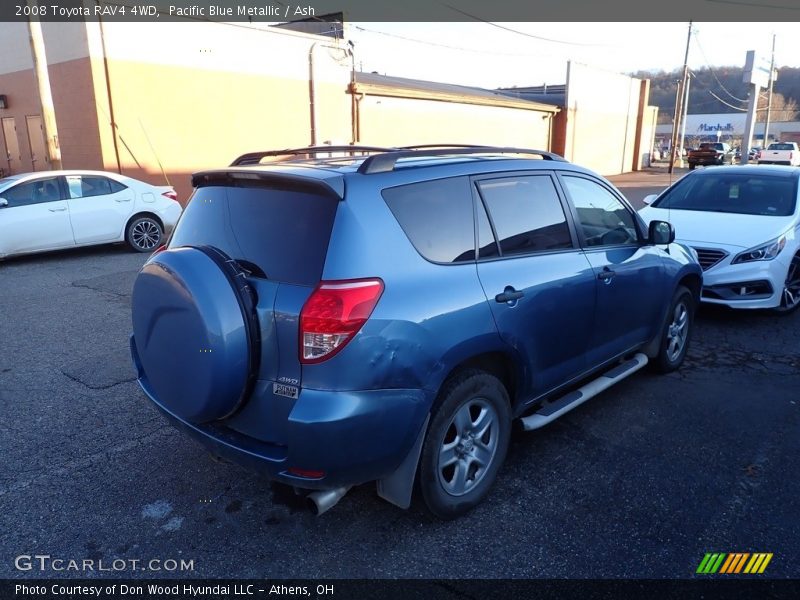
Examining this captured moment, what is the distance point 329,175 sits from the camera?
9.23 ft

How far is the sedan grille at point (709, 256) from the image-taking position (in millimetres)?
6445

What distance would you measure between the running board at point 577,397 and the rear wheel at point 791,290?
3.18 m

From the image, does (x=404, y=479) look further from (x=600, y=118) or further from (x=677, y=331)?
(x=600, y=118)

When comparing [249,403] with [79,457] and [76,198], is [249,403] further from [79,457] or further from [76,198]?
[76,198]

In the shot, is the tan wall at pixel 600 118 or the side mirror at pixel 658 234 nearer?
the side mirror at pixel 658 234

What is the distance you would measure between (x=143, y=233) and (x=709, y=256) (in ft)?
28.9

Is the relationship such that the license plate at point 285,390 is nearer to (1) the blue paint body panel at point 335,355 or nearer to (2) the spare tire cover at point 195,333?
(1) the blue paint body panel at point 335,355

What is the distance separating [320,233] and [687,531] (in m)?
2.34

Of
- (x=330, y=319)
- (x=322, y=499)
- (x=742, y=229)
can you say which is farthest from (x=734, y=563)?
(x=742, y=229)

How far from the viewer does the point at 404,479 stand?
2877 mm

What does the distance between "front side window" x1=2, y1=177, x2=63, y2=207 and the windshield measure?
8.99m

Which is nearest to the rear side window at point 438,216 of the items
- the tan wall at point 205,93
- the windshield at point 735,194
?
the windshield at point 735,194

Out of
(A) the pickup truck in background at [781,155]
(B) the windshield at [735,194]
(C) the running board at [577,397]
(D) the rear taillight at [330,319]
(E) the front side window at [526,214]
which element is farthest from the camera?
(A) the pickup truck in background at [781,155]

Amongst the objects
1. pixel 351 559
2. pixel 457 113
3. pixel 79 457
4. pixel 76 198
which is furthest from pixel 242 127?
pixel 351 559
